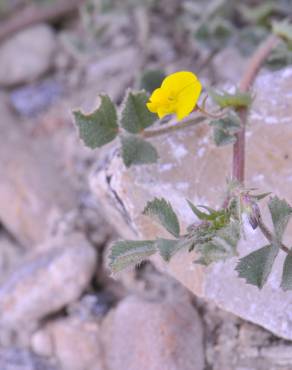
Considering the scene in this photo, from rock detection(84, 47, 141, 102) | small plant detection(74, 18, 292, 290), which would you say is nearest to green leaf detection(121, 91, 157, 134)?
small plant detection(74, 18, 292, 290)

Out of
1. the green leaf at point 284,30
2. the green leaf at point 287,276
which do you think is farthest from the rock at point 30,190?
the green leaf at point 287,276

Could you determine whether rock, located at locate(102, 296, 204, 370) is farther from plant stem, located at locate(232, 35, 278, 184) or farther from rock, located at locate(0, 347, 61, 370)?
plant stem, located at locate(232, 35, 278, 184)

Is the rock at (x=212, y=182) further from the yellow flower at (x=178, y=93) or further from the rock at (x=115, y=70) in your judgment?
the rock at (x=115, y=70)

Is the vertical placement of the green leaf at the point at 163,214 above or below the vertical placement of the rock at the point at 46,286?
above

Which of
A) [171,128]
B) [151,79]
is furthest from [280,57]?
[171,128]

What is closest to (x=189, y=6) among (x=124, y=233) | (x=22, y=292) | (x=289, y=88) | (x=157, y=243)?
(x=289, y=88)

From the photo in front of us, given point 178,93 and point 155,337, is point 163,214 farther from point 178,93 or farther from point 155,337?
point 155,337
